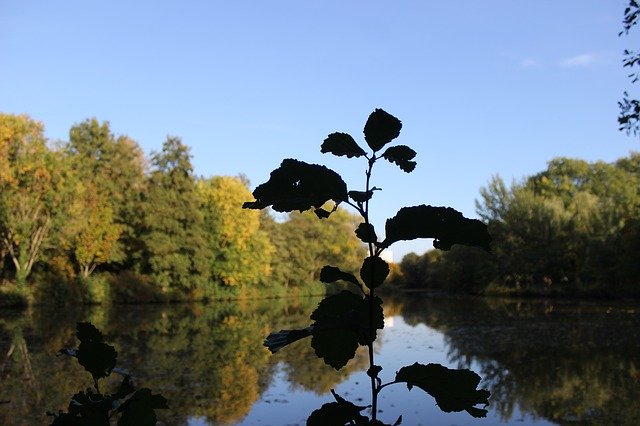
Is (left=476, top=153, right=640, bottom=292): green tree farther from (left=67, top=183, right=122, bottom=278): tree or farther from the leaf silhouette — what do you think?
the leaf silhouette

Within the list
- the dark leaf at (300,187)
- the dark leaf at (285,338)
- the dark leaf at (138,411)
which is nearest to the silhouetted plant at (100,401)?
the dark leaf at (138,411)

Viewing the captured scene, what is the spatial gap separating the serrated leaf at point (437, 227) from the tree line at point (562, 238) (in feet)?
105

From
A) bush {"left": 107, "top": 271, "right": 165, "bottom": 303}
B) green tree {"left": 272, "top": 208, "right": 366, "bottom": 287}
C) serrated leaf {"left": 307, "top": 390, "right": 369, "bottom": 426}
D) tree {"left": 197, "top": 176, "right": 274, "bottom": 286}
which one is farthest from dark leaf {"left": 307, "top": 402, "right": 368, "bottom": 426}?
green tree {"left": 272, "top": 208, "right": 366, "bottom": 287}

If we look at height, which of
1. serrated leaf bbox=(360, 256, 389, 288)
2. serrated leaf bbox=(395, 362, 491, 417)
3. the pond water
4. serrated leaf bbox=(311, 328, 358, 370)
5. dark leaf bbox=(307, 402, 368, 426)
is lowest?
the pond water

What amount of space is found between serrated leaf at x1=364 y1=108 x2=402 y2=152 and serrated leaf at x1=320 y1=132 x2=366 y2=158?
0.10 ft

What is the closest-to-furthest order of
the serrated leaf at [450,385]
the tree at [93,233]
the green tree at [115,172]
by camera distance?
the serrated leaf at [450,385] → the tree at [93,233] → the green tree at [115,172]

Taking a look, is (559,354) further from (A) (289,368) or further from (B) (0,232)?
(B) (0,232)

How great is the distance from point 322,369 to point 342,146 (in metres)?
10.9

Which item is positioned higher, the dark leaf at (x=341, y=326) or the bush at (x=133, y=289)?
the dark leaf at (x=341, y=326)

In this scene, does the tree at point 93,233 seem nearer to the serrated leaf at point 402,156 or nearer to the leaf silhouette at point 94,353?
the leaf silhouette at point 94,353

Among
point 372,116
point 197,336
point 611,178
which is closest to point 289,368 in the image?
point 197,336

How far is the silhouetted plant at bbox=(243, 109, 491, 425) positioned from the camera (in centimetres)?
106

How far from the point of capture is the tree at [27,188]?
26906 mm

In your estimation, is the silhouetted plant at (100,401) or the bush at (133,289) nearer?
the silhouetted plant at (100,401)
